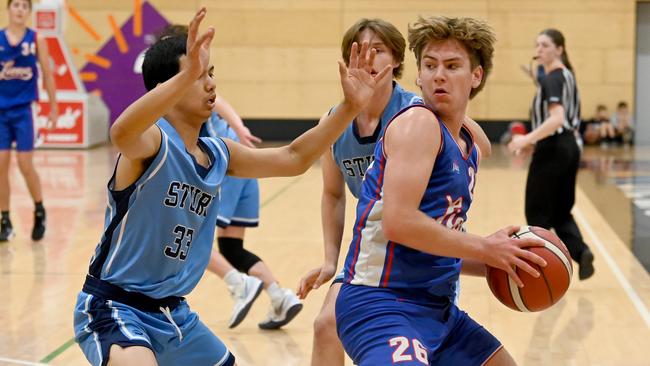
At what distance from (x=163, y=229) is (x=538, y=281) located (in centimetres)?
118

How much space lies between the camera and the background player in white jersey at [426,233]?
2830mm

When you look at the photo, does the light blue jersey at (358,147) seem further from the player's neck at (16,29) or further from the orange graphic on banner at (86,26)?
the orange graphic on banner at (86,26)

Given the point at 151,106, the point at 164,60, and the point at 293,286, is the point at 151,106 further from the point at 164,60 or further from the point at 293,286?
the point at 293,286

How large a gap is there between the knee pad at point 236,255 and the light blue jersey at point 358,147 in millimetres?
1823

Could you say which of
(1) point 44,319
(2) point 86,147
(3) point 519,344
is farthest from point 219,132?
(2) point 86,147

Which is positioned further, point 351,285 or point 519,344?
point 519,344

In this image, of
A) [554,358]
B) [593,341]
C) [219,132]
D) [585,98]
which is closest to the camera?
[554,358]

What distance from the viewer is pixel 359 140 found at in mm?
3922

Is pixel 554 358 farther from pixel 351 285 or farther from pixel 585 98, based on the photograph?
pixel 585 98

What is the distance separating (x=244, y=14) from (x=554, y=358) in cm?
1448

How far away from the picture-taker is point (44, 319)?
18.5ft

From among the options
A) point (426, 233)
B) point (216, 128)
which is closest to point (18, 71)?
point (216, 128)

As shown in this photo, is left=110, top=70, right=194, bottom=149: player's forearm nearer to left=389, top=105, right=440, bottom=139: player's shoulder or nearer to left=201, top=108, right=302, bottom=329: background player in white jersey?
left=389, top=105, right=440, bottom=139: player's shoulder

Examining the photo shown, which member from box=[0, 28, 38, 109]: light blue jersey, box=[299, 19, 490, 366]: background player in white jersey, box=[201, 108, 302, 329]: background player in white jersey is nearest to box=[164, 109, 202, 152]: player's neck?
box=[299, 19, 490, 366]: background player in white jersey
